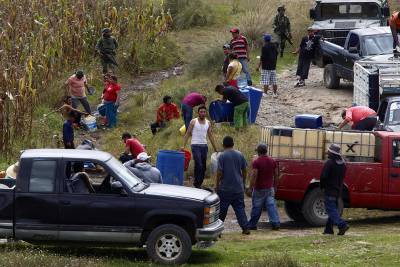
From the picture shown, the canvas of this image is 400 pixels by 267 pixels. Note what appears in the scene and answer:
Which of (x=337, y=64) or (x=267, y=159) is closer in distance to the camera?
(x=267, y=159)

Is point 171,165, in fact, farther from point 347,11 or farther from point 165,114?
point 347,11

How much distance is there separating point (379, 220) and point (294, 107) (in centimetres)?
808

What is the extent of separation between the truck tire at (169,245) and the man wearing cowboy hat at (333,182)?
2.82m

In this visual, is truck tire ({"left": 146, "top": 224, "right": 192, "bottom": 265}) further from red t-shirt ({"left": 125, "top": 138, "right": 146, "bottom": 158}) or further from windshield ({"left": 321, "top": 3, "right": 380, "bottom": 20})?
windshield ({"left": 321, "top": 3, "right": 380, "bottom": 20})

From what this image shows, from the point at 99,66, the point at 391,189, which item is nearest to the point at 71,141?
the point at 391,189

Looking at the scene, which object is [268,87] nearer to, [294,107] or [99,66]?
[294,107]

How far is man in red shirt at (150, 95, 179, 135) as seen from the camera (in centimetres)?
2331

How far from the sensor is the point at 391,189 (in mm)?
16891

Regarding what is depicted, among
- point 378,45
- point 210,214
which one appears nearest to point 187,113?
point 378,45

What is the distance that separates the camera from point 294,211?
17875 mm

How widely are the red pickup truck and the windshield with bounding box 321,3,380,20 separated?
14158mm

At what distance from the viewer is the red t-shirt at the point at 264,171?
644 inches

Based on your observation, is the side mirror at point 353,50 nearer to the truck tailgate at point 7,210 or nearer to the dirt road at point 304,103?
the dirt road at point 304,103

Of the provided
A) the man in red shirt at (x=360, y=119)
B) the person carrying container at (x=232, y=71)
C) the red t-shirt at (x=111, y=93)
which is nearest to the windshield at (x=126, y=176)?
the man in red shirt at (x=360, y=119)
